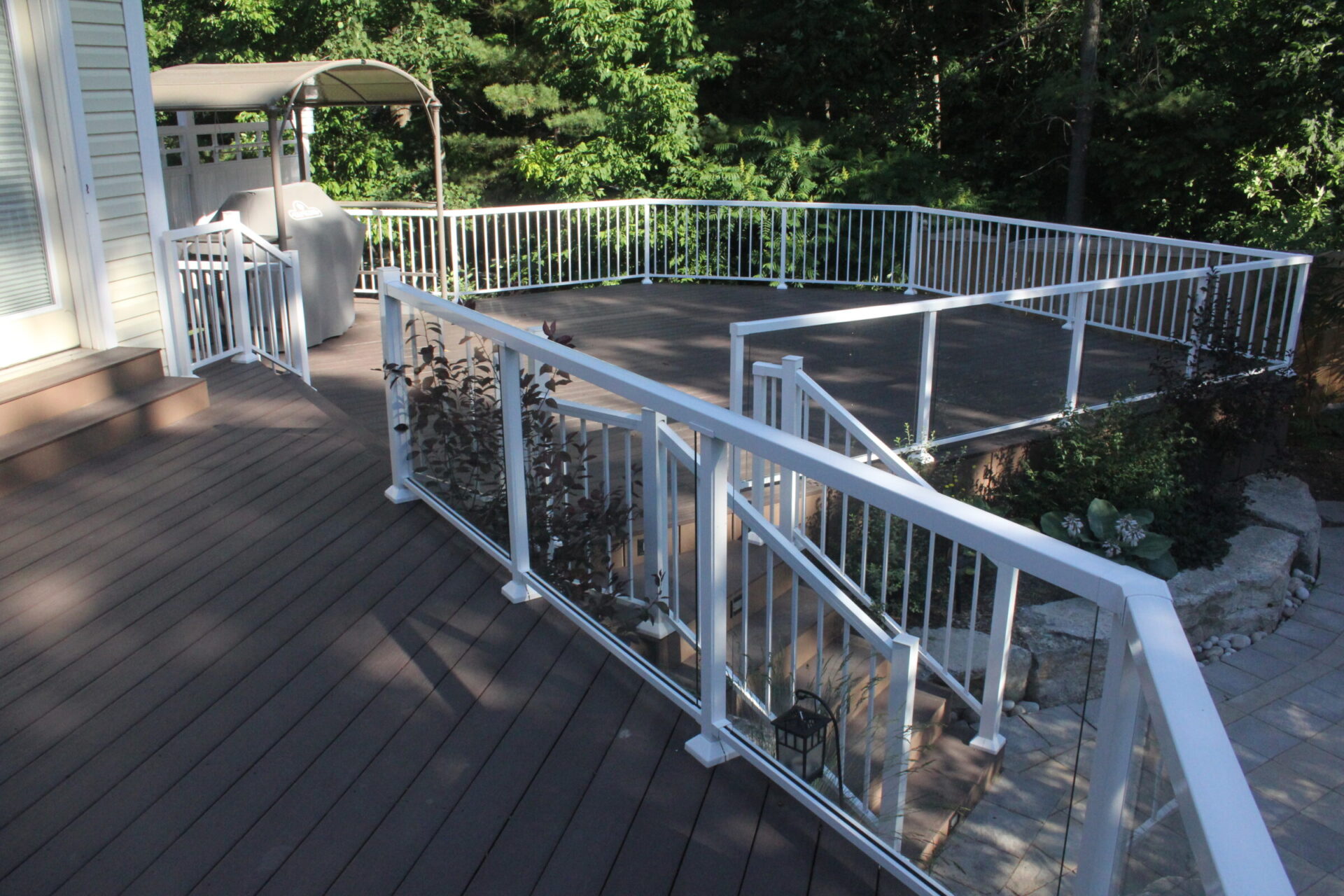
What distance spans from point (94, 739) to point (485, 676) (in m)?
0.99

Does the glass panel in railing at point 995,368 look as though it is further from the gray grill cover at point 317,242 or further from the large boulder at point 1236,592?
the gray grill cover at point 317,242

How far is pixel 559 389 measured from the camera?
7.34 metres

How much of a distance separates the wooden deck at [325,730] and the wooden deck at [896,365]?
2035 millimetres

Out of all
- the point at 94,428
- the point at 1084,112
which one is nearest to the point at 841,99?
the point at 1084,112

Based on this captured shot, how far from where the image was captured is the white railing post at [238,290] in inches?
240

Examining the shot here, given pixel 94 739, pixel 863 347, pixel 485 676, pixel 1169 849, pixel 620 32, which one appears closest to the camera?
pixel 1169 849

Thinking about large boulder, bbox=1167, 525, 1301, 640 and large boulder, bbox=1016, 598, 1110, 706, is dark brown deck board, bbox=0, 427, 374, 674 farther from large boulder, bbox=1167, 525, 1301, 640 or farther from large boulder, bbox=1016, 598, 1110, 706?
large boulder, bbox=1167, 525, 1301, 640

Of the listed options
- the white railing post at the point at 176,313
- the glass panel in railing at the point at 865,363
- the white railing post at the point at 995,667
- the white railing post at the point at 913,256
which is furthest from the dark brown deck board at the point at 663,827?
the white railing post at the point at 913,256

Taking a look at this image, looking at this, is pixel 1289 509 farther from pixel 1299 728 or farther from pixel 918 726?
pixel 918 726

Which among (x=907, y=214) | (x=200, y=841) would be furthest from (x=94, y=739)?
(x=907, y=214)

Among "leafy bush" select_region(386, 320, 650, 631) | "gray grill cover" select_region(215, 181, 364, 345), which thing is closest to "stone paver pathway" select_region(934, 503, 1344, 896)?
"leafy bush" select_region(386, 320, 650, 631)

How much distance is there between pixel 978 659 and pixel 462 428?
2842mm

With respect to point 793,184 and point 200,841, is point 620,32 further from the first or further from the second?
point 200,841

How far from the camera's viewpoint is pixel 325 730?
9.10 ft
